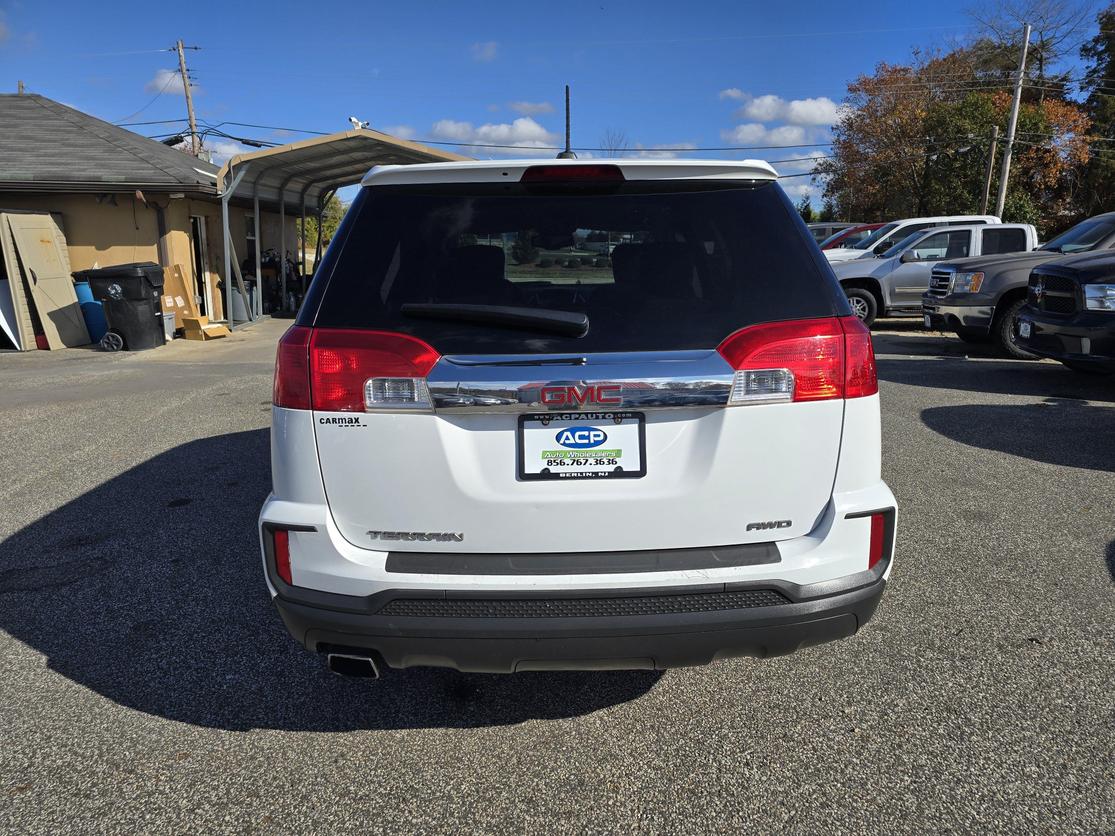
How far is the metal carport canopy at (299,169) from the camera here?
50.0 ft

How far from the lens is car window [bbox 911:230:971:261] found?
577 inches

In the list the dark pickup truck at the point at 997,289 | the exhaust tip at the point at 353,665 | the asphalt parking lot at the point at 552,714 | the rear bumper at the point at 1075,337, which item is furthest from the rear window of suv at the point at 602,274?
the dark pickup truck at the point at 997,289

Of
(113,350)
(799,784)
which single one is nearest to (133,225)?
(113,350)

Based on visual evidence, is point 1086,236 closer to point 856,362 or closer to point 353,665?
point 856,362

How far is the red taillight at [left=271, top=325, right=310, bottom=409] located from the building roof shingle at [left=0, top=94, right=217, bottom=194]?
14.0m

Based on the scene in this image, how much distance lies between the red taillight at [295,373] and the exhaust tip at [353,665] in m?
0.74

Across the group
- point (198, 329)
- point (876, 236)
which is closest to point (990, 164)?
point (876, 236)

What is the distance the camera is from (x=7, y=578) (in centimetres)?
405

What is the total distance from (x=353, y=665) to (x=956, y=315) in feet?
36.0

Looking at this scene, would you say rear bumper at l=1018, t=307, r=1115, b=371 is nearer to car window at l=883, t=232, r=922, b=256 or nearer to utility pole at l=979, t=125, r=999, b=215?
car window at l=883, t=232, r=922, b=256

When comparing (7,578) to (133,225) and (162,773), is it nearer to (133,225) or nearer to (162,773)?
(162,773)

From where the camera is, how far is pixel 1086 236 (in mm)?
10406

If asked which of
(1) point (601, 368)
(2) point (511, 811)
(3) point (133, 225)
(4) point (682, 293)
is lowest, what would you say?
(2) point (511, 811)

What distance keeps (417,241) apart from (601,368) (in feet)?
2.35
